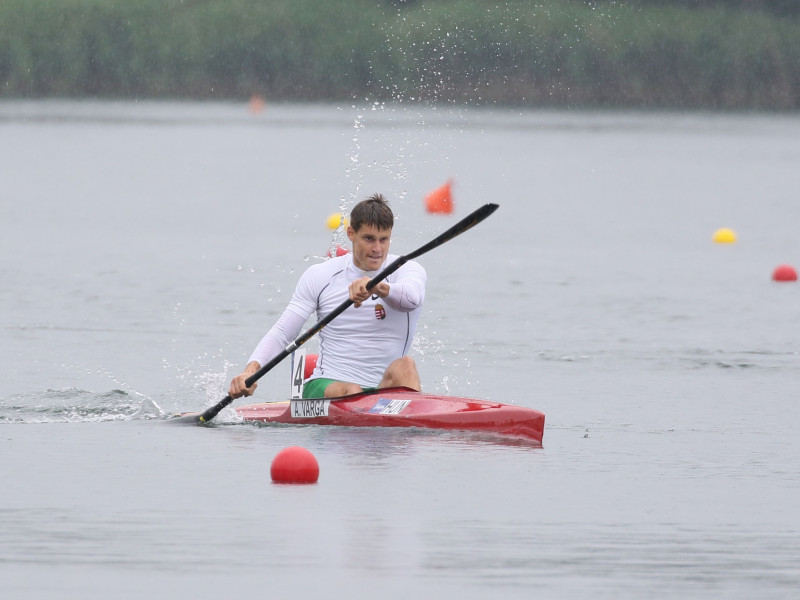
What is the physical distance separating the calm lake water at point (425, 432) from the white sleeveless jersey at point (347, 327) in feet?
1.61

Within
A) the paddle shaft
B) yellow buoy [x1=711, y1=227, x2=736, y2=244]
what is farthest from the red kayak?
yellow buoy [x1=711, y1=227, x2=736, y2=244]

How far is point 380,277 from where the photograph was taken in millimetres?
9305

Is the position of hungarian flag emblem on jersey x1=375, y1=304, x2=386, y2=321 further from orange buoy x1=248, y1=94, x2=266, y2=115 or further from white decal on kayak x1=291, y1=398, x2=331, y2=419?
orange buoy x1=248, y1=94, x2=266, y2=115

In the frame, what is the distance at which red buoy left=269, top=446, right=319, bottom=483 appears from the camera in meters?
8.32

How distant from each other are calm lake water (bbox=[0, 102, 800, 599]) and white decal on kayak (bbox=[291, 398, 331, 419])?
204mm

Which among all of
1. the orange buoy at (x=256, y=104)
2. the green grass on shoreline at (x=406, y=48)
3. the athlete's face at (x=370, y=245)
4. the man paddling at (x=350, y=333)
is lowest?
the man paddling at (x=350, y=333)

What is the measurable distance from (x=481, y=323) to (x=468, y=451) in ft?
21.0

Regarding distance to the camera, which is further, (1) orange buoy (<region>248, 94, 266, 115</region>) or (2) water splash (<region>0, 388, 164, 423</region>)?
(1) orange buoy (<region>248, 94, 266, 115</region>)

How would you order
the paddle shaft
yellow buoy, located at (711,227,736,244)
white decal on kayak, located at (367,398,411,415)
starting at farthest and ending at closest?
yellow buoy, located at (711,227,736,244) → white decal on kayak, located at (367,398,411,415) → the paddle shaft

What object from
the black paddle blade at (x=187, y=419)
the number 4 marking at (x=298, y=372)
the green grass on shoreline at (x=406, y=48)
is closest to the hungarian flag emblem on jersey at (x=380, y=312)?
the number 4 marking at (x=298, y=372)

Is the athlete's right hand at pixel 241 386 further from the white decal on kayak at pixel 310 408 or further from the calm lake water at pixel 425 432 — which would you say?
the white decal on kayak at pixel 310 408

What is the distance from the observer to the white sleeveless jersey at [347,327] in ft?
32.8

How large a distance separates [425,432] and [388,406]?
0.93 ft

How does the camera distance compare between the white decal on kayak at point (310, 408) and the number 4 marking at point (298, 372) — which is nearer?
the white decal on kayak at point (310, 408)
